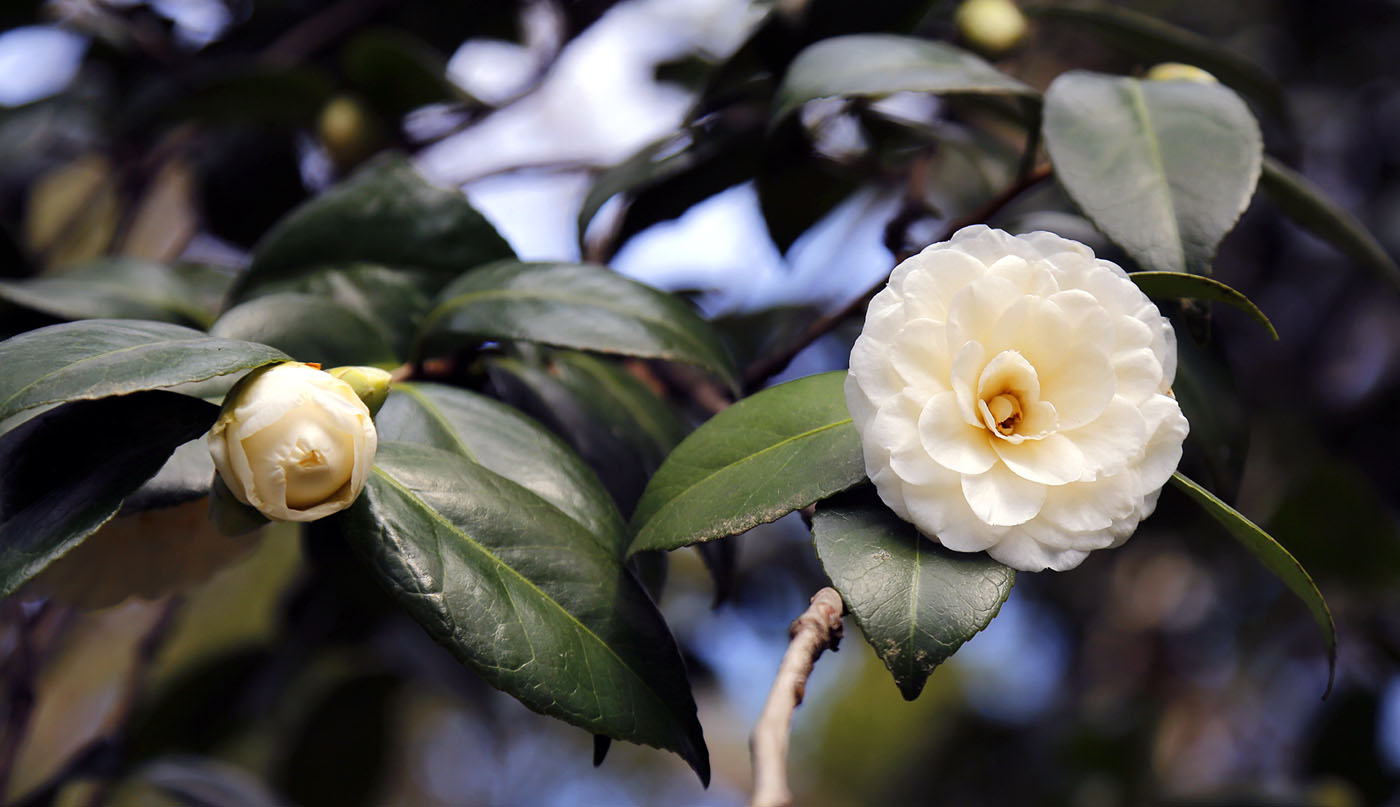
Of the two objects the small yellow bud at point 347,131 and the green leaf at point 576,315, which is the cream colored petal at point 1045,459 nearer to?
the green leaf at point 576,315

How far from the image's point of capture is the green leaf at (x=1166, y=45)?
2.53 feet

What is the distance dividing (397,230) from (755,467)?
383mm

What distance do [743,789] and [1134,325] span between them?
239cm

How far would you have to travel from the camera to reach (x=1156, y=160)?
54 cm

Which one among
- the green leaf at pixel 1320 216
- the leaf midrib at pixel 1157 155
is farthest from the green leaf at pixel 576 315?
the green leaf at pixel 1320 216

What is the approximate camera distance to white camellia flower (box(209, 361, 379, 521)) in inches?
15.0

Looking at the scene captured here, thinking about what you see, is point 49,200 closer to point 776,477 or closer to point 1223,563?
point 776,477

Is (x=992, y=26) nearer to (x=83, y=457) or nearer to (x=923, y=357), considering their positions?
(x=923, y=357)

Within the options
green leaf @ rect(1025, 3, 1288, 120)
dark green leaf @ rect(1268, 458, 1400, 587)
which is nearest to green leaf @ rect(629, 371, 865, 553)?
green leaf @ rect(1025, 3, 1288, 120)

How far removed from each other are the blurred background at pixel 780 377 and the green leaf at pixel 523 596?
10.5 inches

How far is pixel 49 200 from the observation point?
5.11 feet

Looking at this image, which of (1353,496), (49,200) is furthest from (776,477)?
(49,200)

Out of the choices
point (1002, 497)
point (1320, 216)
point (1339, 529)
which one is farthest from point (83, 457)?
point (1339, 529)

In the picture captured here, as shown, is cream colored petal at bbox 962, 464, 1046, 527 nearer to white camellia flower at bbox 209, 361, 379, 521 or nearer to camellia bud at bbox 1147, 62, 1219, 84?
white camellia flower at bbox 209, 361, 379, 521
